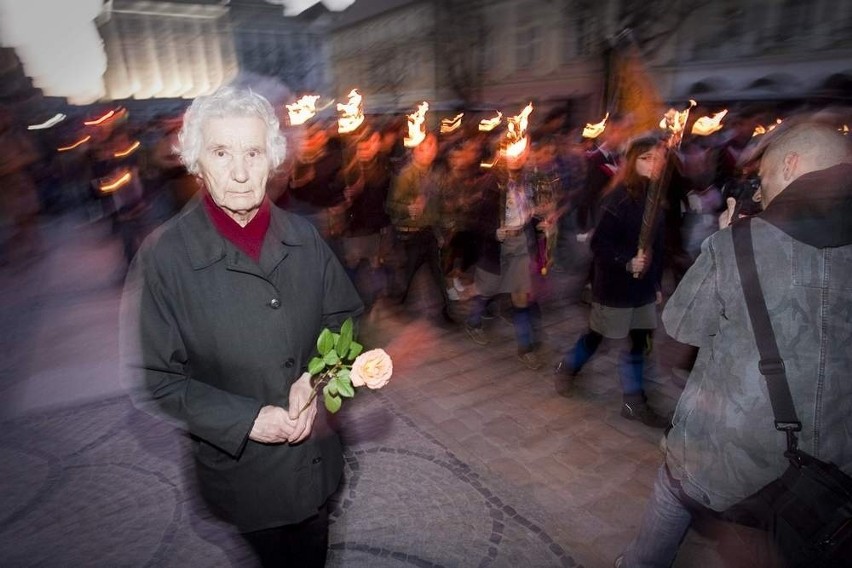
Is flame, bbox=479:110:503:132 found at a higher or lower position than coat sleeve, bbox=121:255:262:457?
lower

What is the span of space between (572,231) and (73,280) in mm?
9122

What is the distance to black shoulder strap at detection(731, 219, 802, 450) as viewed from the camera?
5.81ft

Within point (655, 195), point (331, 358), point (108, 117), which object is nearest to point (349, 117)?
point (655, 195)

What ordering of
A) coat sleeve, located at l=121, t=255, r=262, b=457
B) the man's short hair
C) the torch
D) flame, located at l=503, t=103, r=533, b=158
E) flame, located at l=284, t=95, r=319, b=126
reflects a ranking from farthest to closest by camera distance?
flame, located at l=284, t=95, r=319, b=126
flame, located at l=503, t=103, r=533, b=158
the torch
the man's short hair
coat sleeve, located at l=121, t=255, r=262, b=457

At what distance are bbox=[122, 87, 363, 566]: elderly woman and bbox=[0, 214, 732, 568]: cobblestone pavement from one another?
134 cm

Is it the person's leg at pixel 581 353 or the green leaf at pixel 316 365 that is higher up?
the green leaf at pixel 316 365

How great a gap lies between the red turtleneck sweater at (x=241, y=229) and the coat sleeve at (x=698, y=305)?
169 cm

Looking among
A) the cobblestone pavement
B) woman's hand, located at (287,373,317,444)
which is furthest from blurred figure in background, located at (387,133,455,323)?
woman's hand, located at (287,373,317,444)

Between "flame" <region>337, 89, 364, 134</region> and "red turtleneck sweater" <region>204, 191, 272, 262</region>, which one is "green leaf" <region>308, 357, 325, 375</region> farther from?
"flame" <region>337, 89, 364, 134</region>

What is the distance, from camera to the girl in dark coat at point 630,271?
3.81 metres

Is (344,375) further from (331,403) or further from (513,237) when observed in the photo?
(513,237)

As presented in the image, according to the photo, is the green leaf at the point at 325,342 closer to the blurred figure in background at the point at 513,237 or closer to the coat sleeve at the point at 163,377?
the coat sleeve at the point at 163,377

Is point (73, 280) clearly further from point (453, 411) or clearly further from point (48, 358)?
point (453, 411)

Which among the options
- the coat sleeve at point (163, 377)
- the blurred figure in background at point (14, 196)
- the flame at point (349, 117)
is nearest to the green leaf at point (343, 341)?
the coat sleeve at point (163, 377)
